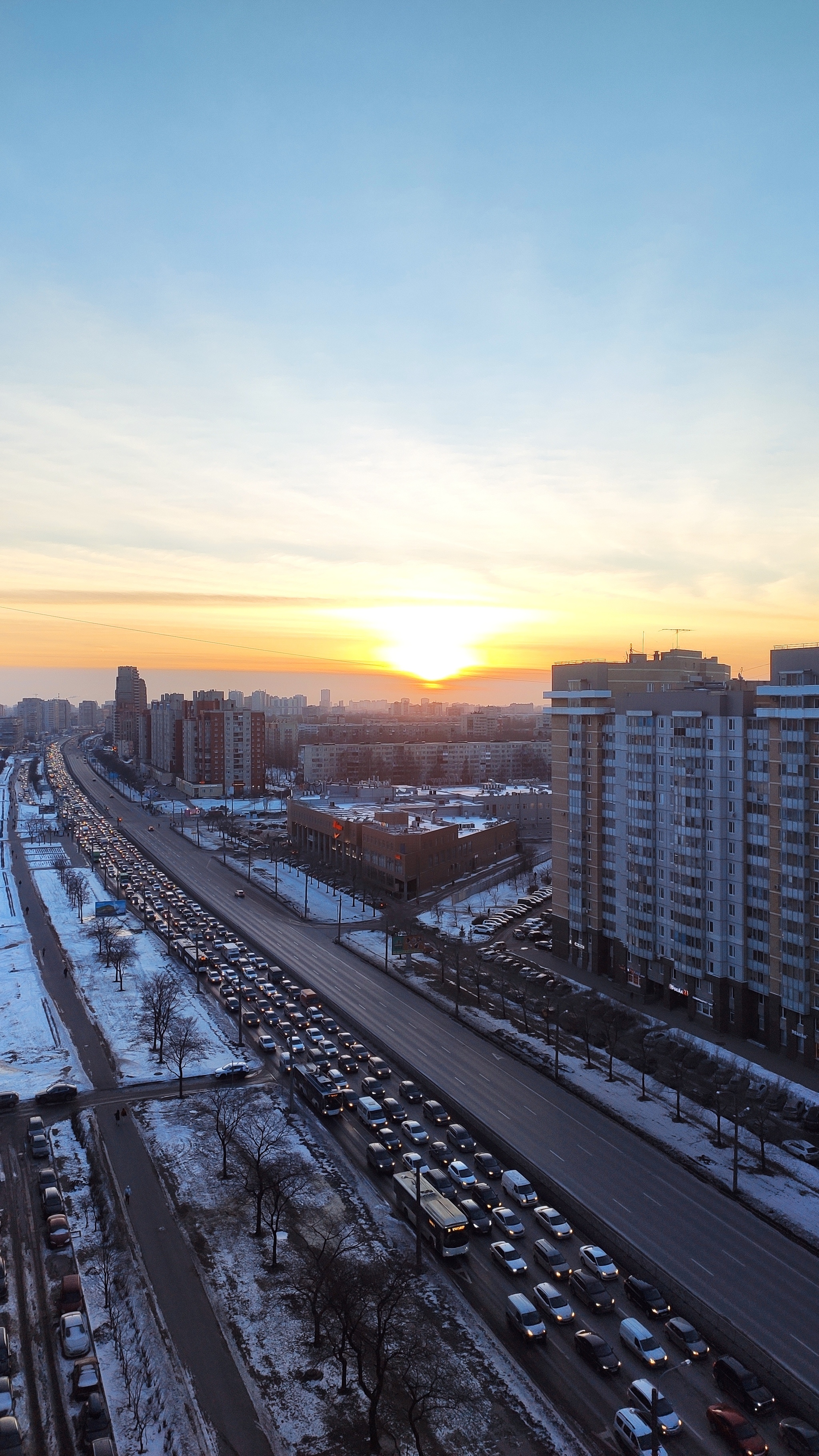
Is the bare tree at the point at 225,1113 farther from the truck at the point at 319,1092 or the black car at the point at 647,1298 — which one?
the black car at the point at 647,1298

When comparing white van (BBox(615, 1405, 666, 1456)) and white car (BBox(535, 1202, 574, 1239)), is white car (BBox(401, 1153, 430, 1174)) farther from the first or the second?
white van (BBox(615, 1405, 666, 1456))

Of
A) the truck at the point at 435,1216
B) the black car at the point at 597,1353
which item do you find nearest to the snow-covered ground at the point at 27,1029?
the truck at the point at 435,1216

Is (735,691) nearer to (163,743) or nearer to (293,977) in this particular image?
(293,977)

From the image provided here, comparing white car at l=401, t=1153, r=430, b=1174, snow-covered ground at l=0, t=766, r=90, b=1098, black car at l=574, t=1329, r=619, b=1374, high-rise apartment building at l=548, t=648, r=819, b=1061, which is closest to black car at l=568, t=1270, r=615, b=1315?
black car at l=574, t=1329, r=619, b=1374

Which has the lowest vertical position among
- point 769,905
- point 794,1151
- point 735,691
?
point 794,1151

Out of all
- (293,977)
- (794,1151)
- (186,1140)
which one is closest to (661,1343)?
(794,1151)

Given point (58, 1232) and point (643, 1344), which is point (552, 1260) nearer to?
point (643, 1344)

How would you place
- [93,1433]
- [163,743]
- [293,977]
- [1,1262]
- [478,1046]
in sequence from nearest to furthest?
[93,1433], [1,1262], [478,1046], [293,977], [163,743]
